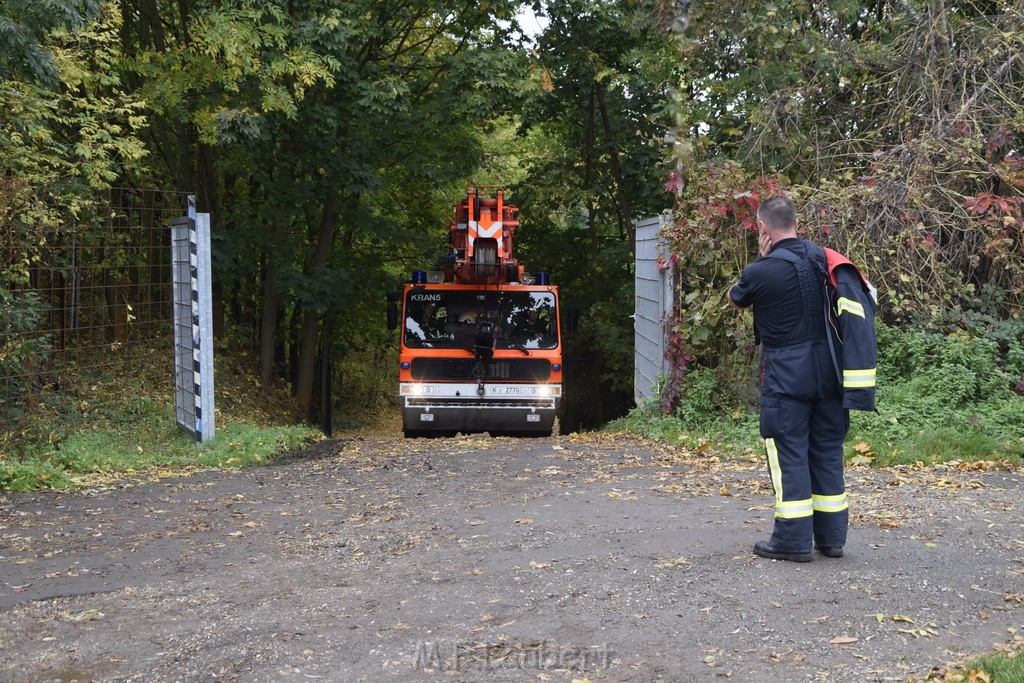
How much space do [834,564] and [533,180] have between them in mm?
19531

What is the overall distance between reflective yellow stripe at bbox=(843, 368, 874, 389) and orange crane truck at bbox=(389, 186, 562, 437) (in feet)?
31.3

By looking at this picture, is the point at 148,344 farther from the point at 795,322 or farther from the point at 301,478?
the point at 795,322

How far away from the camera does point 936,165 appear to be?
458 inches

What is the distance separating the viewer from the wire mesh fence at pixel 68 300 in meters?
10.4

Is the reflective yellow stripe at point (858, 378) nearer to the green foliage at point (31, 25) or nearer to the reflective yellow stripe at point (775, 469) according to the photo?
the reflective yellow stripe at point (775, 469)

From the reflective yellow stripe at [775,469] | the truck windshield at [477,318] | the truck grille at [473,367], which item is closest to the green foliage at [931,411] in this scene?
the truck grille at [473,367]

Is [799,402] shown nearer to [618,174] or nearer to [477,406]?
[477,406]

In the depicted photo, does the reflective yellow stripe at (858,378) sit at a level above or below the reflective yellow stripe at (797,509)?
above

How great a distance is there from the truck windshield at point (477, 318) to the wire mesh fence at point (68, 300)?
3.64 meters

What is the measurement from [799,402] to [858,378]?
357 millimetres

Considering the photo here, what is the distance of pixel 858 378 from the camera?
5430 mm

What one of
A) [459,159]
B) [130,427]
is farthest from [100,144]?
[459,159]

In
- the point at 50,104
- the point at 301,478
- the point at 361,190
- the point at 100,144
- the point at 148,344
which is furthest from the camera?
the point at 361,190

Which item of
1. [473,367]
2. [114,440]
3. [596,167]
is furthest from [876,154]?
[596,167]
